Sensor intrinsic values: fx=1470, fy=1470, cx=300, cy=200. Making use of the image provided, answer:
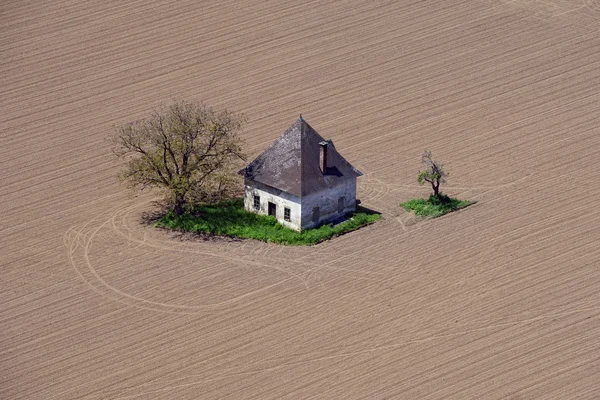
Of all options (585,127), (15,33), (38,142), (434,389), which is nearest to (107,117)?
(38,142)

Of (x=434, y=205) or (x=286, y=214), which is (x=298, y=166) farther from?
(x=434, y=205)

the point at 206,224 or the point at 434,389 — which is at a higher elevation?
the point at 206,224

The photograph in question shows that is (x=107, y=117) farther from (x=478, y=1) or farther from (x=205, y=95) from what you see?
(x=478, y=1)

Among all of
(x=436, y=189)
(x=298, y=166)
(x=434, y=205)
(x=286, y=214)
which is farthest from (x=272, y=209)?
(x=436, y=189)

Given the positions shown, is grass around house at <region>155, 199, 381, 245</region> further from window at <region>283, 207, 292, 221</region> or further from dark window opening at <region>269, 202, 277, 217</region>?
window at <region>283, 207, 292, 221</region>

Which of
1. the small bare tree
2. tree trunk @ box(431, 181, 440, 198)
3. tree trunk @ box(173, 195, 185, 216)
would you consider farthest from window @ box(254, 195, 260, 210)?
tree trunk @ box(431, 181, 440, 198)

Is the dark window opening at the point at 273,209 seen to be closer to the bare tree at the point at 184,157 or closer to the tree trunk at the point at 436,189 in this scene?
the bare tree at the point at 184,157
